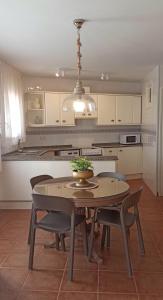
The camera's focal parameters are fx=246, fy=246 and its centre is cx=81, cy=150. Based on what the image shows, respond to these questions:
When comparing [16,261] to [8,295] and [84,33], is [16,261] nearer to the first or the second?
[8,295]

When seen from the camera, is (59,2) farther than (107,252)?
No

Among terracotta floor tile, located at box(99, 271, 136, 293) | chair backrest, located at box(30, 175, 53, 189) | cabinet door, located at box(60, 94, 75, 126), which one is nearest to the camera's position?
terracotta floor tile, located at box(99, 271, 136, 293)

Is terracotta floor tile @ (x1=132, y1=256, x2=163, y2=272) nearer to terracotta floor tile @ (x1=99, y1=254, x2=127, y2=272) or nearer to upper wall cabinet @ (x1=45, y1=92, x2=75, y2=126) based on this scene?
terracotta floor tile @ (x1=99, y1=254, x2=127, y2=272)

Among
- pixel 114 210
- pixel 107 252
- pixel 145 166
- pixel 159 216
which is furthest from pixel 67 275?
pixel 145 166

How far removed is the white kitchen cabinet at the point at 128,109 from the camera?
595 cm

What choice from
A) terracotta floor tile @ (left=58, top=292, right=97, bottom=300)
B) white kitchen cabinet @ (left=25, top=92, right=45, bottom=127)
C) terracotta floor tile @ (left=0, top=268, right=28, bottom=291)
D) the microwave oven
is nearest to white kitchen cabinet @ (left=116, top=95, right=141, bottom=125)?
the microwave oven

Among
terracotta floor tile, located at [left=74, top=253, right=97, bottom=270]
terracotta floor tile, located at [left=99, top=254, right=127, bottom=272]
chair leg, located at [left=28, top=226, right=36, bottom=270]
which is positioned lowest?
terracotta floor tile, located at [left=99, top=254, right=127, bottom=272]

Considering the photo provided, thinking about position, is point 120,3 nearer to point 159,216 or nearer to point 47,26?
point 47,26

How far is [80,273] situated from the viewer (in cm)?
233

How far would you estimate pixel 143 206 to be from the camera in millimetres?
4172

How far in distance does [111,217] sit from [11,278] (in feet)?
3.64

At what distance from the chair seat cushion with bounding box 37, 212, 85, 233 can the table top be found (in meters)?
0.25

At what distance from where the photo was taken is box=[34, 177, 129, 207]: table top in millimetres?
2275

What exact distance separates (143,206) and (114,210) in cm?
167
